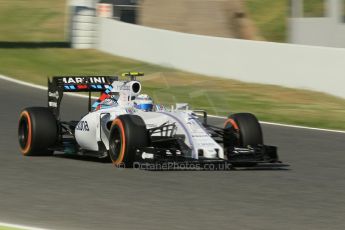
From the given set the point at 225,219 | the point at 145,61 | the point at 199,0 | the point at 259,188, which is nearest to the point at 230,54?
the point at 145,61

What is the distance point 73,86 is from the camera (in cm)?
1333

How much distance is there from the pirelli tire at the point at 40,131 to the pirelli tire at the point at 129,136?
140 centimetres

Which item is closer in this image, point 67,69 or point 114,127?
point 114,127

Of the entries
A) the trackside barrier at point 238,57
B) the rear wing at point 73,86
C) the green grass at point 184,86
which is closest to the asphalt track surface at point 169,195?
the rear wing at point 73,86

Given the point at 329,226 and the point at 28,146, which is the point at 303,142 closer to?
the point at 28,146

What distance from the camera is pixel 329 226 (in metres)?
8.26

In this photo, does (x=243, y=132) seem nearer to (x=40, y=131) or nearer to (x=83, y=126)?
(x=83, y=126)

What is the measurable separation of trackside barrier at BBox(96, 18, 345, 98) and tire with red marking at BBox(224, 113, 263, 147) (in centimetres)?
864

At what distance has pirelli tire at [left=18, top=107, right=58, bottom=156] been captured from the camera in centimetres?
1262

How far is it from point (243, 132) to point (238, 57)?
37.4ft

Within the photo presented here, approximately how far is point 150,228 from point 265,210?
4.84 feet

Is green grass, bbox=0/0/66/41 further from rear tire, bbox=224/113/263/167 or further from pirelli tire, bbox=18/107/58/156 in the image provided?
rear tire, bbox=224/113/263/167

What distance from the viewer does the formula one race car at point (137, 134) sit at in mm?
11375

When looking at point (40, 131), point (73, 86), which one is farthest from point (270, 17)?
point (40, 131)
